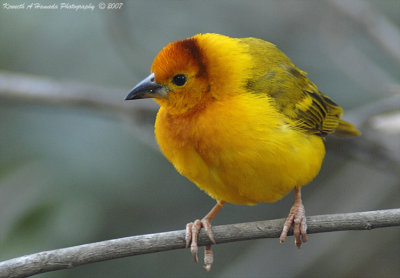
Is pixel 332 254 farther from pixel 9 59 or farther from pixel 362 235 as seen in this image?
pixel 9 59

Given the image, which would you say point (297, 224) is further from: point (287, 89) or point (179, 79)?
point (179, 79)

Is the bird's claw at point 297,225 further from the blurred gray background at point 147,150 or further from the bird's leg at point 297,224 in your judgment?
the blurred gray background at point 147,150

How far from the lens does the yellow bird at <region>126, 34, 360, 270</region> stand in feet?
11.4

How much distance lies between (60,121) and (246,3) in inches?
A: 98.0

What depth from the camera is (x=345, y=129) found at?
4535 mm

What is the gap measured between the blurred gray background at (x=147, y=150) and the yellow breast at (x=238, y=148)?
1.41 m

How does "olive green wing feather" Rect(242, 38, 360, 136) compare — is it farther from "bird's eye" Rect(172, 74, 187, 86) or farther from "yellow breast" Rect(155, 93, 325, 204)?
"bird's eye" Rect(172, 74, 187, 86)

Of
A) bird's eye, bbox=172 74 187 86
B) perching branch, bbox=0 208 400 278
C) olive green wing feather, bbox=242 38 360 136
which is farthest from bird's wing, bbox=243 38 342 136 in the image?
perching branch, bbox=0 208 400 278

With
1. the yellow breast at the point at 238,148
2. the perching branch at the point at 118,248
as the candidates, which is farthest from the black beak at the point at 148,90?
the perching branch at the point at 118,248

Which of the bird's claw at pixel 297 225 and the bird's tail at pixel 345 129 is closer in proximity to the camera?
the bird's claw at pixel 297 225

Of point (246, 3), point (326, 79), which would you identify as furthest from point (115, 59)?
point (326, 79)

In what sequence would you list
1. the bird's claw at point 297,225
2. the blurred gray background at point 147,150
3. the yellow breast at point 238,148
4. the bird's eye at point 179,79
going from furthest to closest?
1. the blurred gray background at point 147,150
2. the bird's eye at point 179,79
3. the bird's claw at point 297,225
4. the yellow breast at point 238,148

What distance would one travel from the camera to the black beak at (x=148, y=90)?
3684mm

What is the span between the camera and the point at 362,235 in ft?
18.0
